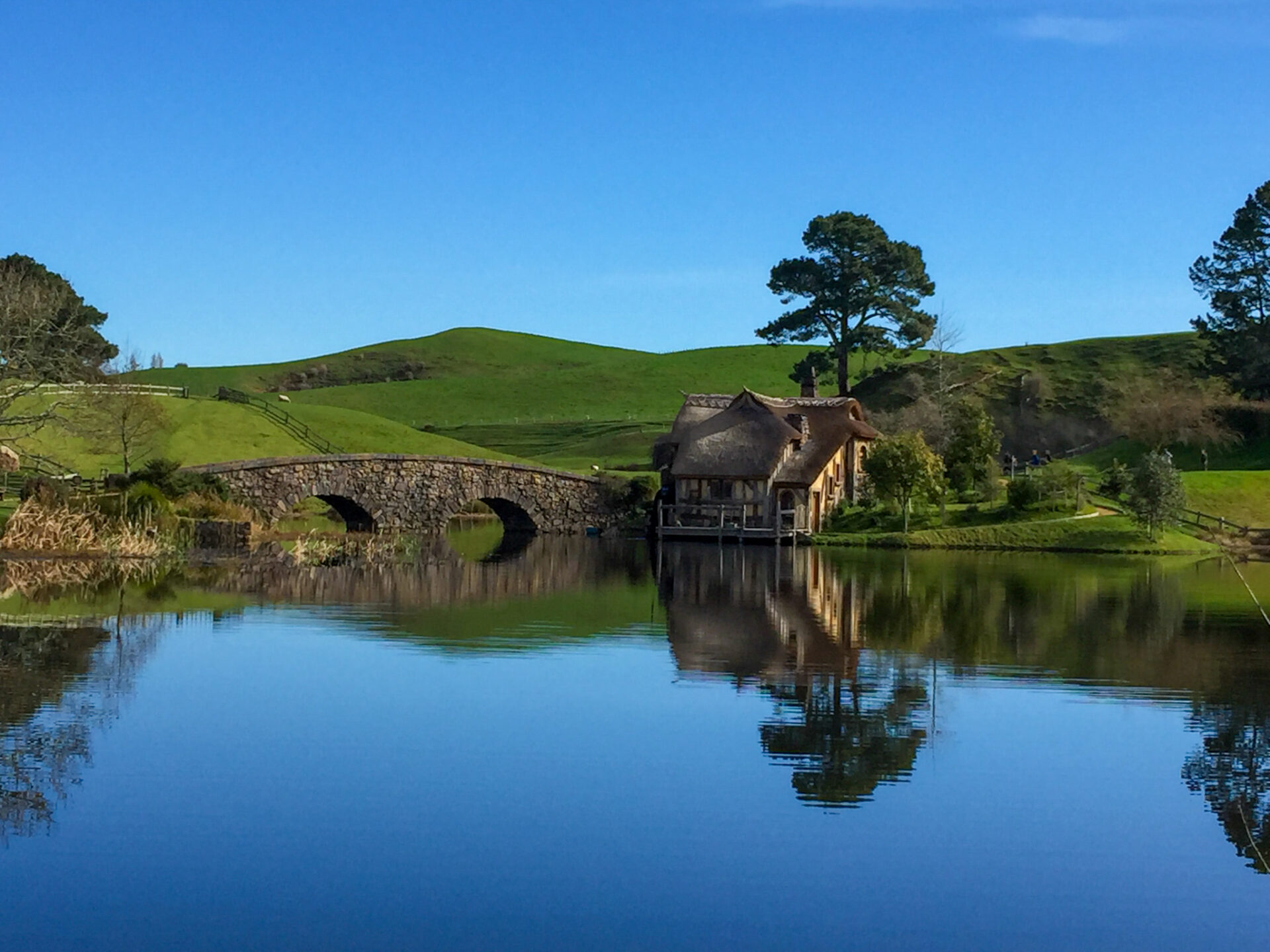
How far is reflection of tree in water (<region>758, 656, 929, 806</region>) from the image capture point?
19.5 m

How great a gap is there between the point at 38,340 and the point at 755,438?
124ft

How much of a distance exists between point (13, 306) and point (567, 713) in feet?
160

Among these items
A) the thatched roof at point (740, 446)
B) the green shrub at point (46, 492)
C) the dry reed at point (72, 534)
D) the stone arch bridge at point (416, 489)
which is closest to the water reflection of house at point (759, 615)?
the thatched roof at point (740, 446)

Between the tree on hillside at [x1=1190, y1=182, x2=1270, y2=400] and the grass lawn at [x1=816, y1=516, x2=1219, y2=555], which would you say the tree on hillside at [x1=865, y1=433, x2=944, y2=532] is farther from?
the tree on hillside at [x1=1190, y1=182, x2=1270, y2=400]

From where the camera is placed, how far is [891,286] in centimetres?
11194

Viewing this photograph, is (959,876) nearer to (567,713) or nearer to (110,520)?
(567,713)

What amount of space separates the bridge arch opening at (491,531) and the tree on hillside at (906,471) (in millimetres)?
16100

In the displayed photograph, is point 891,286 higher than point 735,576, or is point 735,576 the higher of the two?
point 891,286

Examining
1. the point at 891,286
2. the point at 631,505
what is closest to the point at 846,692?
the point at 631,505

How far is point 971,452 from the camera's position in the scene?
7919 cm

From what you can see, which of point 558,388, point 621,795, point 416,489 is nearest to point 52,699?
point 621,795

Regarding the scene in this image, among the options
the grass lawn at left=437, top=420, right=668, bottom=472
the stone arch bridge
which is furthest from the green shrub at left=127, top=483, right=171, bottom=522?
the grass lawn at left=437, top=420, right=668, bottom=472

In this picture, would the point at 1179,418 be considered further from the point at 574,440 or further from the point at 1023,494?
the point at 574,440

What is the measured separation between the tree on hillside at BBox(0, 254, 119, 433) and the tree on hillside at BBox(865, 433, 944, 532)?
34327 millimetres
